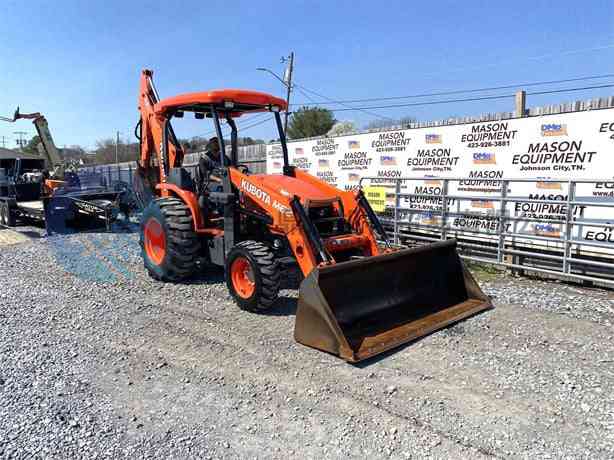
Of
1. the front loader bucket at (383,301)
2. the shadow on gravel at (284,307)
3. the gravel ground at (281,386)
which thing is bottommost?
the gravel ground at (281,386)

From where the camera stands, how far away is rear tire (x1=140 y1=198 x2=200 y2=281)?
648 centimetres

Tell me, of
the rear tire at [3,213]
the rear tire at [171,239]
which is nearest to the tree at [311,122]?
the rear tire at [3,213]

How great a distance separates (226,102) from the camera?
6219mm

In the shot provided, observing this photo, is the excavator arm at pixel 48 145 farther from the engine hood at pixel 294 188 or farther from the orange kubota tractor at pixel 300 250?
the engine hood at pixel 294 188

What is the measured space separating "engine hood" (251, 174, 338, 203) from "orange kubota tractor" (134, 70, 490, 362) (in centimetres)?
2

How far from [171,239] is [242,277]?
4.79 ft

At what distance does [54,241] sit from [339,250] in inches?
315

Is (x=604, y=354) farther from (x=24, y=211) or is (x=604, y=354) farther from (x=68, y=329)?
(x=24, y=211)

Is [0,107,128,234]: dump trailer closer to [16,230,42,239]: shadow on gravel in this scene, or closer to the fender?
[16,230,42,239]: shadow on gravel

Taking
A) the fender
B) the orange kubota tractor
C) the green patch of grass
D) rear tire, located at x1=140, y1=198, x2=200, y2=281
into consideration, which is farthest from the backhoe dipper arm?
the green patch of grass

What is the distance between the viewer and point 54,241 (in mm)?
A: 10781

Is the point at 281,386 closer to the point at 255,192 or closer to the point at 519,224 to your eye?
the point at 255,192

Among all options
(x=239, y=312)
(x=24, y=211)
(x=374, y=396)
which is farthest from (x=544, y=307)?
(x=24, y=211)

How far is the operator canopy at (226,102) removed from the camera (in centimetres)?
613
